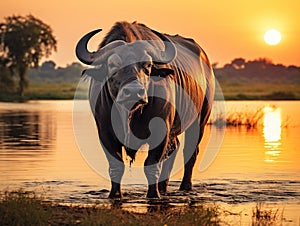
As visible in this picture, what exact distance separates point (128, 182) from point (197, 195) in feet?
4.23

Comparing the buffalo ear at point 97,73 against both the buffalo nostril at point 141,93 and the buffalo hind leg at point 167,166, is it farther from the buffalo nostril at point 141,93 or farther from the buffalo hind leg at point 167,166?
the buffalo hind leg at point 167,166

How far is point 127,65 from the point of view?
9.63 meters

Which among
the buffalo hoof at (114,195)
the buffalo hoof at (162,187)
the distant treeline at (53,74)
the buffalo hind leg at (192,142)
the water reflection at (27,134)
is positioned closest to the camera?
the buffalo hoof at (114,195)

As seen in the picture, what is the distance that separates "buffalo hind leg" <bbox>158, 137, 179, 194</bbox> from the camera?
37.7 ft

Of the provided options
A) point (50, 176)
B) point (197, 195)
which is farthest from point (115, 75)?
point (50, 176)

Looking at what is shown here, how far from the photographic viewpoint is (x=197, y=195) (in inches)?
453

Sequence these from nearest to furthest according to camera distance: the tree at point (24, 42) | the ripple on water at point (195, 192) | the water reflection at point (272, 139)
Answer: the ripple on water at point (195, 192) → the water reflection at point (272, 139) → the tree at point (24, 42)

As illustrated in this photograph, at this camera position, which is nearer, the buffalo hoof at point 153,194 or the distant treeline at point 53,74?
the buffalo hoof at point 153,194

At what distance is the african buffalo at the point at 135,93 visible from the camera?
9.63 m

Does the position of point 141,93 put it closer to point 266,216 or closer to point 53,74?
point 266,216

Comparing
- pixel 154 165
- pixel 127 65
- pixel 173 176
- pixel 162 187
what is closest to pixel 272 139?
pixel 173 176

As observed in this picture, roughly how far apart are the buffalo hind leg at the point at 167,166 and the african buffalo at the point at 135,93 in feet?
0.77

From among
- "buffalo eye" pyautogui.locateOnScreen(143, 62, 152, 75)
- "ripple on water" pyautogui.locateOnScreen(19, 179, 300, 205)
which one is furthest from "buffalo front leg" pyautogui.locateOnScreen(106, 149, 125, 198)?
"buffalo eye" pyautogui.locateOnScreen(143, 62, 152, 75)

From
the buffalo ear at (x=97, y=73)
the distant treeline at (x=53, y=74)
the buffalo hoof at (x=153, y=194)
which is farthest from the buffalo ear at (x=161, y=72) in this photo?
the distant treeline at (x=53, y=74)
